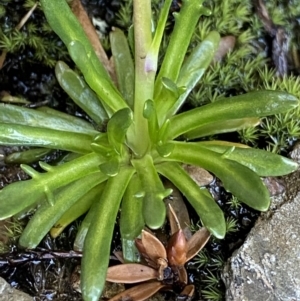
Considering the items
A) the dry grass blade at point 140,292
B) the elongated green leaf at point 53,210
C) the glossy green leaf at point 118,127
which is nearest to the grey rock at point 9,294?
the elongated green leaf at point 53,210

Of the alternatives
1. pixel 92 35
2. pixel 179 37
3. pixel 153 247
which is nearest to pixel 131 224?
pixel 153 247

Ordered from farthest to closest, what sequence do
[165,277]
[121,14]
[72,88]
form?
[121,14]
[72,88]
[165,277]

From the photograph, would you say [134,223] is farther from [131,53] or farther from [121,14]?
[121,14]

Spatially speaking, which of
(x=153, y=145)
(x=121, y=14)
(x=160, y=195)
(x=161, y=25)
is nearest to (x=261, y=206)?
(x=160, y=195)

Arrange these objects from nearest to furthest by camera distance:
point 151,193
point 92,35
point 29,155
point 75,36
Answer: point 151,193 < point 75,36 < point 29,155 < point 92,35

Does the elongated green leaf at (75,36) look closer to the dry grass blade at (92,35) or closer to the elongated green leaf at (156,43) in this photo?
the elongated green leaf at (156,43)

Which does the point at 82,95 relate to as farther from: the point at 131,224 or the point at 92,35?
the point at 131,224
